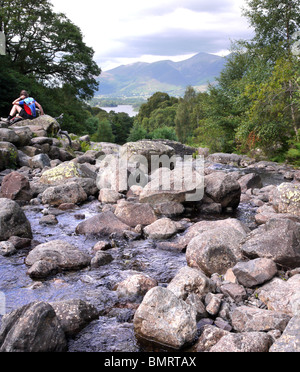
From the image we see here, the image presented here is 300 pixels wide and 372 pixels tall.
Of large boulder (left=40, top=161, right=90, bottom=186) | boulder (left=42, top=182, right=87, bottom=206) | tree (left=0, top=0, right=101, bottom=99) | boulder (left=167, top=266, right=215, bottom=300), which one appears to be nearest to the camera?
boulder (left=167, top=266, right=215, bottom=300)

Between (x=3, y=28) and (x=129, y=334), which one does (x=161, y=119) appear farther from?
(x=129, y=334)

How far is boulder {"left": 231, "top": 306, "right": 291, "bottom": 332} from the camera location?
4250 millimetres

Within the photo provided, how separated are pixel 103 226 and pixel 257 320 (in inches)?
188

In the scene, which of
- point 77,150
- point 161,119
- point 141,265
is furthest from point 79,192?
point 161,119

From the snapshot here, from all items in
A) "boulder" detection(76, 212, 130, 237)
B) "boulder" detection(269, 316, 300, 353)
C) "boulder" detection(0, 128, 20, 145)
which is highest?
"boulder" detection(0, 128, 20, 145)

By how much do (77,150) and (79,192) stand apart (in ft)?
35.7

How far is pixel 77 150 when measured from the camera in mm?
21562

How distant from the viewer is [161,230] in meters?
8.29

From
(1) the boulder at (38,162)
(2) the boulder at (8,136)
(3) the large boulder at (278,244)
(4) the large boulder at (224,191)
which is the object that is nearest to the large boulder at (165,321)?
(3) the large boulder at (278,244)

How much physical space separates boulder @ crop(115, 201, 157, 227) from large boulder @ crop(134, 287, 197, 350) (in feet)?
14.8

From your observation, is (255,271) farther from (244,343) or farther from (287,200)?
(287,200)

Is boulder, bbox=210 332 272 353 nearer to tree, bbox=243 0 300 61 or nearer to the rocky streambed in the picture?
the rocky streambed

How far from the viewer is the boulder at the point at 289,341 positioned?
3650mm
